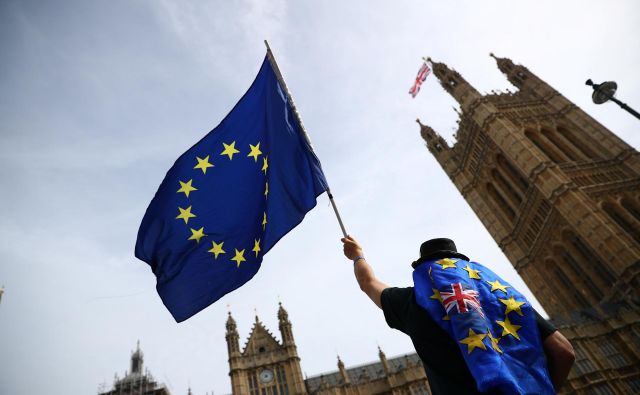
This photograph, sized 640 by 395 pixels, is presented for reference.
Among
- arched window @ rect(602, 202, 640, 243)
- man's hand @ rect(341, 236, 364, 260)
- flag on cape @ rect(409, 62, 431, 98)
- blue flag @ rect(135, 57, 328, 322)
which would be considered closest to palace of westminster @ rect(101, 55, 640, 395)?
arched window @ rect(602, 202, 640, 243)

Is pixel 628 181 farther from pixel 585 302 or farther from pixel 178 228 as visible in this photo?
pixel 178 228

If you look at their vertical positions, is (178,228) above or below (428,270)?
above

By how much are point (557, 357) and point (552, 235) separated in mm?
39239

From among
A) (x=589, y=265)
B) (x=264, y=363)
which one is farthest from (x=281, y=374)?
(x=589, y=265)

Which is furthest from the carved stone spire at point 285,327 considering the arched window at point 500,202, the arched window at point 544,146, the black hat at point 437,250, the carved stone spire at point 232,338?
the black hat at point 437,250

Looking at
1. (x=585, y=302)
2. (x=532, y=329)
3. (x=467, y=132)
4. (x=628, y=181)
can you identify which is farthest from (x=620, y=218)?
(x=532, y=329)

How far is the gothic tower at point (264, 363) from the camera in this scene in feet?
112

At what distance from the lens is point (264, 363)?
35.7m

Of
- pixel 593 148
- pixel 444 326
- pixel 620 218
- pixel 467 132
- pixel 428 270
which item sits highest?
pixel 467 132

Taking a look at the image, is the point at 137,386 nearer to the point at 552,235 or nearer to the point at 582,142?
the point at 552,235

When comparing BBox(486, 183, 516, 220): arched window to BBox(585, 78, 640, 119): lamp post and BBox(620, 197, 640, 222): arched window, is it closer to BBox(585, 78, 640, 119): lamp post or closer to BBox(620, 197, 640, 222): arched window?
BBox(620, 197, 640, 222): arched window

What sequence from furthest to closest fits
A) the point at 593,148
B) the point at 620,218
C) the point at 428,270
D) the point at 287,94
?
Answer: 1. the point at 593,148
2. the point at 620,218
3. the point at 287,94
4. the point at 428,270

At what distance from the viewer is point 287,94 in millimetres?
7102

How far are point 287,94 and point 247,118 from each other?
96 cm
